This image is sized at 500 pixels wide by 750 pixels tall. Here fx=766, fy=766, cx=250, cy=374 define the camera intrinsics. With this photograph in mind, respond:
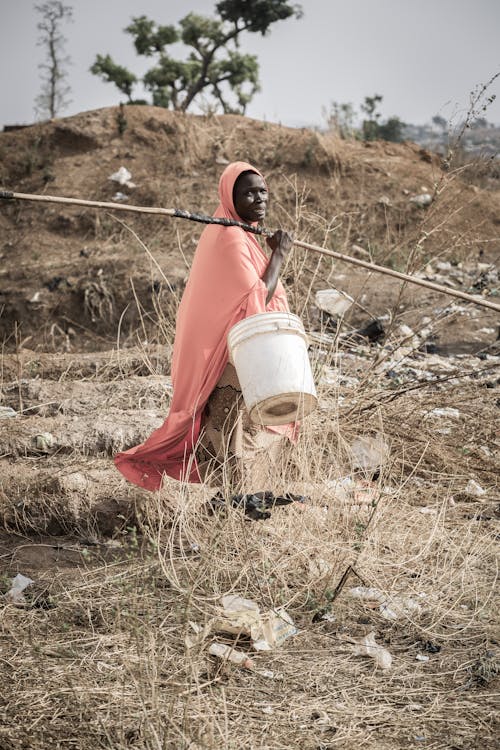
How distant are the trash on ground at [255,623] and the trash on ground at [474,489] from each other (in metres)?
1.61

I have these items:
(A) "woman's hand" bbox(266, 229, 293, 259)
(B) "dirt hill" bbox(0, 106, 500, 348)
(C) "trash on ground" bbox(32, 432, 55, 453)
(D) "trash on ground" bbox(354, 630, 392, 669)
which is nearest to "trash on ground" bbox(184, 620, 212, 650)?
(D) "trash on ground" bbox(354, 630, 392, 669)

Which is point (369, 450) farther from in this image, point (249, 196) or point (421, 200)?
point (421, 200)

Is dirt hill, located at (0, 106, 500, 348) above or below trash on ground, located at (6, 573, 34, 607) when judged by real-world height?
above

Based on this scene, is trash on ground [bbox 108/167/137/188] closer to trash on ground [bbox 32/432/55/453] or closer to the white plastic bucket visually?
trash on ground [bbox 32/432/55/453]

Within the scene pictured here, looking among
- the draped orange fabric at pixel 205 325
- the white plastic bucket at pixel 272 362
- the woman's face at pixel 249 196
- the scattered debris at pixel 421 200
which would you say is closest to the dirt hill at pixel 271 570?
the draped orange fabric at pixel 205 325

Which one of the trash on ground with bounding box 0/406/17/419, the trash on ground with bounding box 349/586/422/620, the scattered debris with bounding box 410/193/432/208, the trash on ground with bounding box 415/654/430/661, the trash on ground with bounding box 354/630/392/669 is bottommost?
the trash on ground with bounding box 415/654/430/661

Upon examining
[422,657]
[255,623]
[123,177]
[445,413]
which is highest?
[123,177]

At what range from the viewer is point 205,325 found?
3.56m

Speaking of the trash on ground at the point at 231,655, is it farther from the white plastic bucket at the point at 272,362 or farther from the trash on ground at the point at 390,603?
the white plastic bucket at the point at 272,362

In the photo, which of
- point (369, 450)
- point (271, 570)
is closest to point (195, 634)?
point (271, 570)

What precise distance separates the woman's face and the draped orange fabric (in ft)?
0.09

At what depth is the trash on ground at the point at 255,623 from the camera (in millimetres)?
2443

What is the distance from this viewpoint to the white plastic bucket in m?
2.98

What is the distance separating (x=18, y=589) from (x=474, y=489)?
228 cm
